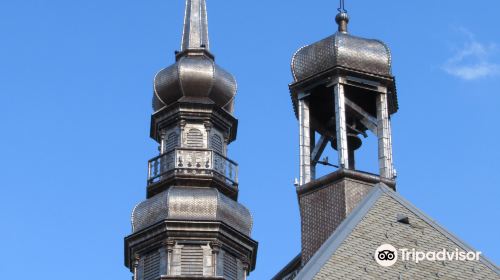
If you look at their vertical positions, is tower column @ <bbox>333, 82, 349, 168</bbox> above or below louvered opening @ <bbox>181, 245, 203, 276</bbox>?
below

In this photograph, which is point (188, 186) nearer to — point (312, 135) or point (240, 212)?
point (240, 212)

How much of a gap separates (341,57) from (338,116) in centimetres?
168

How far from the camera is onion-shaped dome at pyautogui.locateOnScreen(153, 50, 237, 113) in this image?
163 feet

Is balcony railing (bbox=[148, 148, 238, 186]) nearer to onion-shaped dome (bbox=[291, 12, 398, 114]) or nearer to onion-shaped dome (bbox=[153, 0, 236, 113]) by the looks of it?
onion-shaped dome (bbox=[153, 0, 236, 113])

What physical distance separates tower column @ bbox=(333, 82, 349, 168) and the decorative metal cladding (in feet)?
2.32

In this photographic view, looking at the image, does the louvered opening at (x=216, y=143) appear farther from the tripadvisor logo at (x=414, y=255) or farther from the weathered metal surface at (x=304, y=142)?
the tripadvisor logo at (x=414, y=255)

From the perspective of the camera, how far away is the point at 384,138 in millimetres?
31531

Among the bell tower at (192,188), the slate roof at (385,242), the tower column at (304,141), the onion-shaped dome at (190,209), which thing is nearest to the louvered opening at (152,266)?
the bell tower at (192,188)

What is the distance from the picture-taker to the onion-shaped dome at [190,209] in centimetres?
4675

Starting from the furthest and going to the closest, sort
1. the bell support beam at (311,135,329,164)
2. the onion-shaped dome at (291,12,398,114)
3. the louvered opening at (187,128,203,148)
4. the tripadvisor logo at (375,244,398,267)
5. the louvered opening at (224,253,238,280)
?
1. the louvered opening at (187,128,203,148)
2. the louvered opening at (224,253,238,280)
3. the bell support beam at (311,135,329,164)
4. the onion-shaped dome at (291,12,398,114)
5. the tripadvisor logo at (375,244,398,267)

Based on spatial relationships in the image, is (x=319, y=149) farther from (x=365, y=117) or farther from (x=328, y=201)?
(x=328, y=201)

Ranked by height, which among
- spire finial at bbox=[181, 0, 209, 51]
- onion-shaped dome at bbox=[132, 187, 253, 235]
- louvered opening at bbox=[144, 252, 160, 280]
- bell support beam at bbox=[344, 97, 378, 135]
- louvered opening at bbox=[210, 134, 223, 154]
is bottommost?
bell support beam at bbox=[344, 97, 378, 135]

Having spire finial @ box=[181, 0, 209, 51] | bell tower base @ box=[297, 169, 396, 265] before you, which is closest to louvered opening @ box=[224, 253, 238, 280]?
spire finial @ box=[181, 0, 209, 51]

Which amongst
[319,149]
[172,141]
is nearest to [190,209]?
[172,141]
